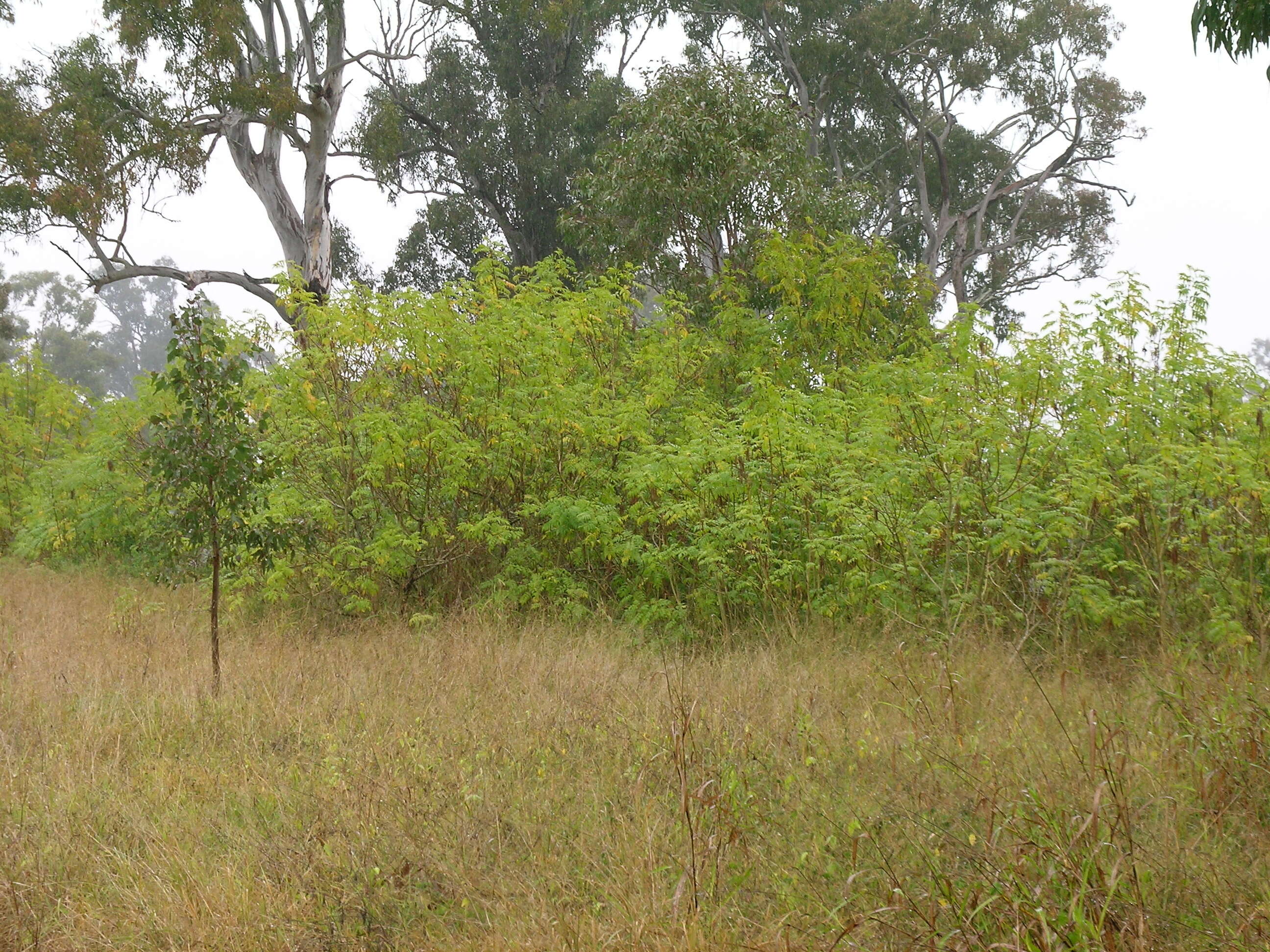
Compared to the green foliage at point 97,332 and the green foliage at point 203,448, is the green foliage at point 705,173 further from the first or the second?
the green foliage at point 97,332

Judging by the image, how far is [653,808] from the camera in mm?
3916

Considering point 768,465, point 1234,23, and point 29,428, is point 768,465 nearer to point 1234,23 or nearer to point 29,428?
point 1234,23

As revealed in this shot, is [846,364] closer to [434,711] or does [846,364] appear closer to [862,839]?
[434,711]

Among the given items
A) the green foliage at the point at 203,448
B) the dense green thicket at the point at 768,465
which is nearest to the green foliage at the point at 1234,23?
the dense green thicket at the point at 768,465

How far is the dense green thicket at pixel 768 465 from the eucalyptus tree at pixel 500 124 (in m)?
10.2

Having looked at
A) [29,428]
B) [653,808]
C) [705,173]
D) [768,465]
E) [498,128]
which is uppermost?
[498,128]

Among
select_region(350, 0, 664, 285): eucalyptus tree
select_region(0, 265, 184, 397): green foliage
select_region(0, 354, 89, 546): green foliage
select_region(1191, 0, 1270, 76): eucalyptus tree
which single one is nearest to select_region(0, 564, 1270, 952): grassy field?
select_region(1191, 0, 1270, 76): eucalyptus tree

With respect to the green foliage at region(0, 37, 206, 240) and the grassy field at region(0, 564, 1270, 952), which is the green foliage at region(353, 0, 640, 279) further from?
the grassy field at region(0, 564, 1270, 952)

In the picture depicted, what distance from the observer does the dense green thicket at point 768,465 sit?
6.29 metres

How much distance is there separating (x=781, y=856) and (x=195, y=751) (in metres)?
3.11

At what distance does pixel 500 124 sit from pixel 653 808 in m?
19.6

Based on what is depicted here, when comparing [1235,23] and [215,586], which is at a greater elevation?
[1235,23]

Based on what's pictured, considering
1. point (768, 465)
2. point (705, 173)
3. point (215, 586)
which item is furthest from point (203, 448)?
point (705, 173)

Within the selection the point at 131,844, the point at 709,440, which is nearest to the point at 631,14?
the point at 709,440
